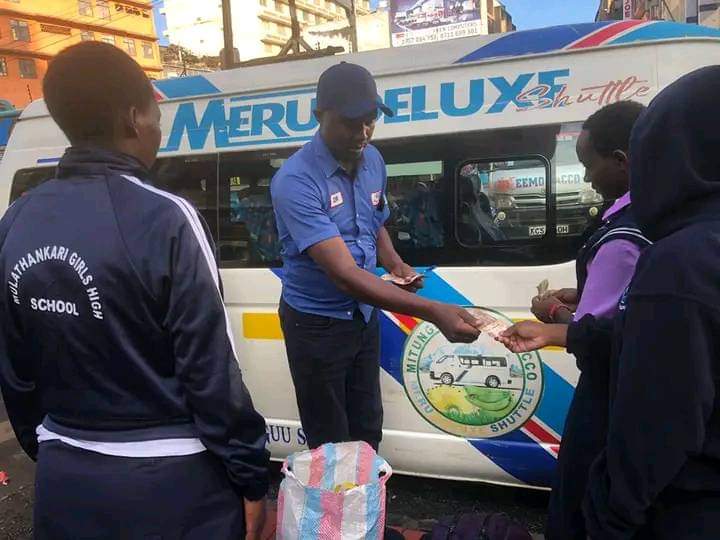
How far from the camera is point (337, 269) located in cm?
199

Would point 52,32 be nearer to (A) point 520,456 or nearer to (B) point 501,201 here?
(B) point 501,201

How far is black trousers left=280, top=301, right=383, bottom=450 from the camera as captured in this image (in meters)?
2.14

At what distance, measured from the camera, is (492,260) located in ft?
8.94

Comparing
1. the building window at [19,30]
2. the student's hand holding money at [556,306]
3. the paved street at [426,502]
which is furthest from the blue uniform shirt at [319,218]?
the building window at [19,30]

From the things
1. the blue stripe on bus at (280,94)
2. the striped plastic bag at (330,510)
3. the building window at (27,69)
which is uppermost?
the building window at (27,69)

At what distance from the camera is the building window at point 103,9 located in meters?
50.3

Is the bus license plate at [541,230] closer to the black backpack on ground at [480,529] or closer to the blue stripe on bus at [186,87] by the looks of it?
the black backpack on ground at [480,529]

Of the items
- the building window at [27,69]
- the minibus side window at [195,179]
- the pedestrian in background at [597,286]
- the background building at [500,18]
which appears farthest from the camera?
the background building at [500,18]

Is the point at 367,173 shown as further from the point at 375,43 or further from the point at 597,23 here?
the point at 375,43

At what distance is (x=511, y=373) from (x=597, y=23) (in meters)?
1.65

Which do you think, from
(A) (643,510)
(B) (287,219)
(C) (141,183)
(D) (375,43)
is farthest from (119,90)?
(D) (375,43)

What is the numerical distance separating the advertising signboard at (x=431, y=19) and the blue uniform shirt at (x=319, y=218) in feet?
97.4

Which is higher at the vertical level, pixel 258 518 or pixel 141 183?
pixel 141 183

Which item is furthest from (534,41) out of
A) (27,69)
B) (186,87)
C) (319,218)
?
(27,69)
